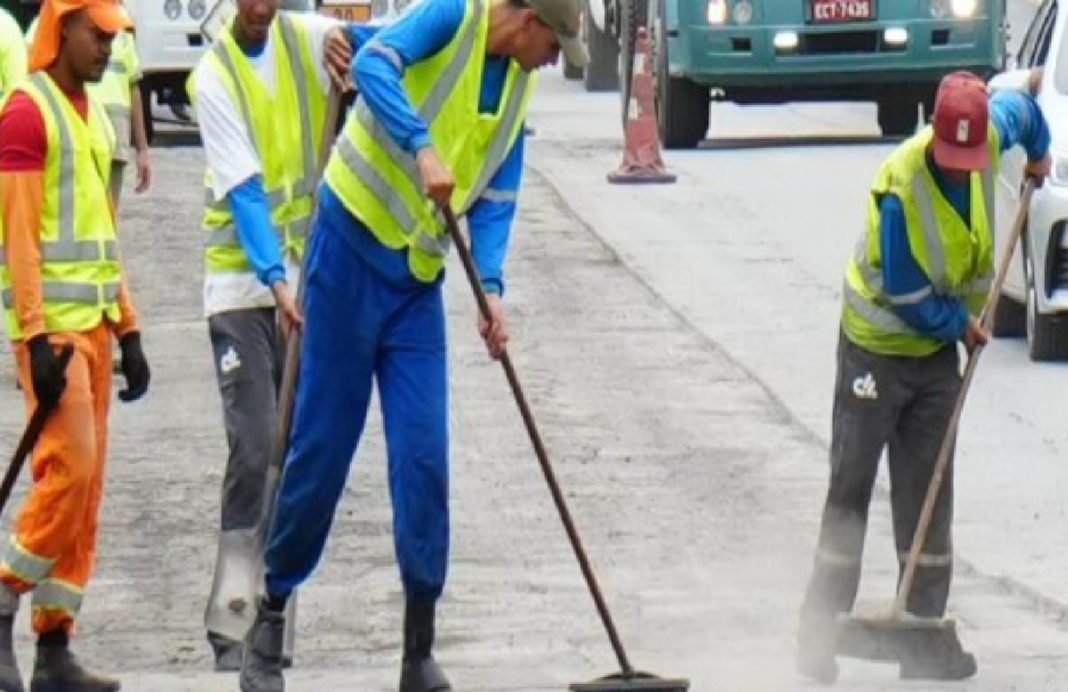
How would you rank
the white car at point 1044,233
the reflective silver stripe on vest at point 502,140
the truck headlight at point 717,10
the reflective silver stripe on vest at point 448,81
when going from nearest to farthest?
1. the reflective silver stripe on vest at point 448,81
2. the reflective silver stripe on vest at point 502,140
3. the white car at point 1044,233
4. the truck headlight at point 717,10

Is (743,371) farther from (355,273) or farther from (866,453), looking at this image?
(355,273)

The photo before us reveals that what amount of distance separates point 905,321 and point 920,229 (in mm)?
263

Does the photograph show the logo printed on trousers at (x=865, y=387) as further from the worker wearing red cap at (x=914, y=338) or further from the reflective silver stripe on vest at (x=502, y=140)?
the reflective silver stripe on vest at (x=502, y=140)

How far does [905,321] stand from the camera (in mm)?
9742

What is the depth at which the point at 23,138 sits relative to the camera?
30.4 feet

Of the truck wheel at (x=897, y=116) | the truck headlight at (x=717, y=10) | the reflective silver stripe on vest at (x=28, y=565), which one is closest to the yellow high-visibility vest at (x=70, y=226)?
the reflective silver stripe on vest at (x=28, y=565)

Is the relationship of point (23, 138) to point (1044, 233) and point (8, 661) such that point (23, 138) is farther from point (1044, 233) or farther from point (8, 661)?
point (1044, 233)

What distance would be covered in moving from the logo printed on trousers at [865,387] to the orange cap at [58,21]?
7.01 ft

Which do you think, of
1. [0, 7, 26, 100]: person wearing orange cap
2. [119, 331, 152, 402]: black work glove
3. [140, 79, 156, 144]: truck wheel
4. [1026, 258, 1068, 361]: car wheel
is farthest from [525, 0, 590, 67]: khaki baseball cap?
[140, 79, 156, 144]: truck wheel

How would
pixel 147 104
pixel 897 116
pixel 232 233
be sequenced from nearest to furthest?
1. pixel 232 233
2. pixel 897 116
3. pixel 147 104

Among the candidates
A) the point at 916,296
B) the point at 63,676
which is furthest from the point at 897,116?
the point at 63,676

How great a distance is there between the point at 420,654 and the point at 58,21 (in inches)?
72.8

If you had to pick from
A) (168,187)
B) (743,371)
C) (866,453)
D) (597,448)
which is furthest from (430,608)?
(168,187)

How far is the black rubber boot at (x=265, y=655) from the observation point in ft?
29.9
